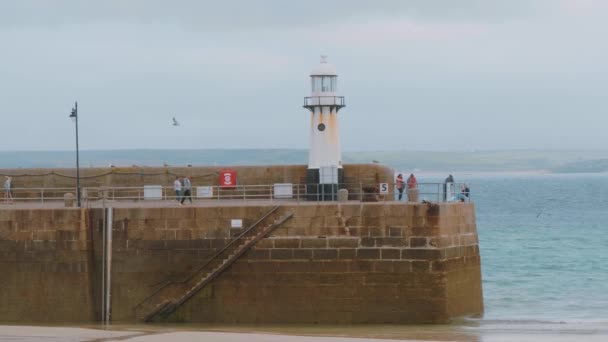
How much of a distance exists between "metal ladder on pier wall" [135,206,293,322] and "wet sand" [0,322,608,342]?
69 centimetres

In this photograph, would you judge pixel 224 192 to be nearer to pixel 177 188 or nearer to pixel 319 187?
pixel 177 188

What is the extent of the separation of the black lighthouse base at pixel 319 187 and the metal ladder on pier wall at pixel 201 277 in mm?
3911

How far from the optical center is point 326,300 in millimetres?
30859

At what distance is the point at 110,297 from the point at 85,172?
5.47 metres

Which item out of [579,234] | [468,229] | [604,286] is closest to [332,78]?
[468,229]

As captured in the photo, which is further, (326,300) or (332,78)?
(332,78)

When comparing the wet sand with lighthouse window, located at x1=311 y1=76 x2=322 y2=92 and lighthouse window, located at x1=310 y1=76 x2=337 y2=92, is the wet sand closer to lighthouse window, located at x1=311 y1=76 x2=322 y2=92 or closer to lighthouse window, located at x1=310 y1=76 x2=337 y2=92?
lighthouse window, located at x1=310 y1=76 x2=337 y2=92

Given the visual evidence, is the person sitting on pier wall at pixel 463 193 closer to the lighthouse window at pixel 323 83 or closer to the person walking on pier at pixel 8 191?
the lighthouse window at pixel 323 83

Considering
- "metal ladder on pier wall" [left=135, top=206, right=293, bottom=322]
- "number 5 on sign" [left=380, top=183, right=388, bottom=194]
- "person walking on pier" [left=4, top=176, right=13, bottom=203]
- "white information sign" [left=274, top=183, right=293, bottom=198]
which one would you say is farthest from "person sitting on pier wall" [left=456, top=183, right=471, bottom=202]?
"person walking on pier" [left=4, top=176, right=13, bottom=203]

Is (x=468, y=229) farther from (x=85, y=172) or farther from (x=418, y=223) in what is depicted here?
(x=85, y=172)

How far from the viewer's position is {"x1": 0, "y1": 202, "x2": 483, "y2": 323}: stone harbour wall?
30703 millimetres

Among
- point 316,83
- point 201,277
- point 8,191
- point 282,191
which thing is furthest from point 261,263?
point 8,191

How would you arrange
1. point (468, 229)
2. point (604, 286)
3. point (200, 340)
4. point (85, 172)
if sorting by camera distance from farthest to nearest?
1. point (604, 286)
2. point (85, 172)
3. point (468, 229)
4. point (200, 340)

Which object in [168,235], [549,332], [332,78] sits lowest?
[549,332]
